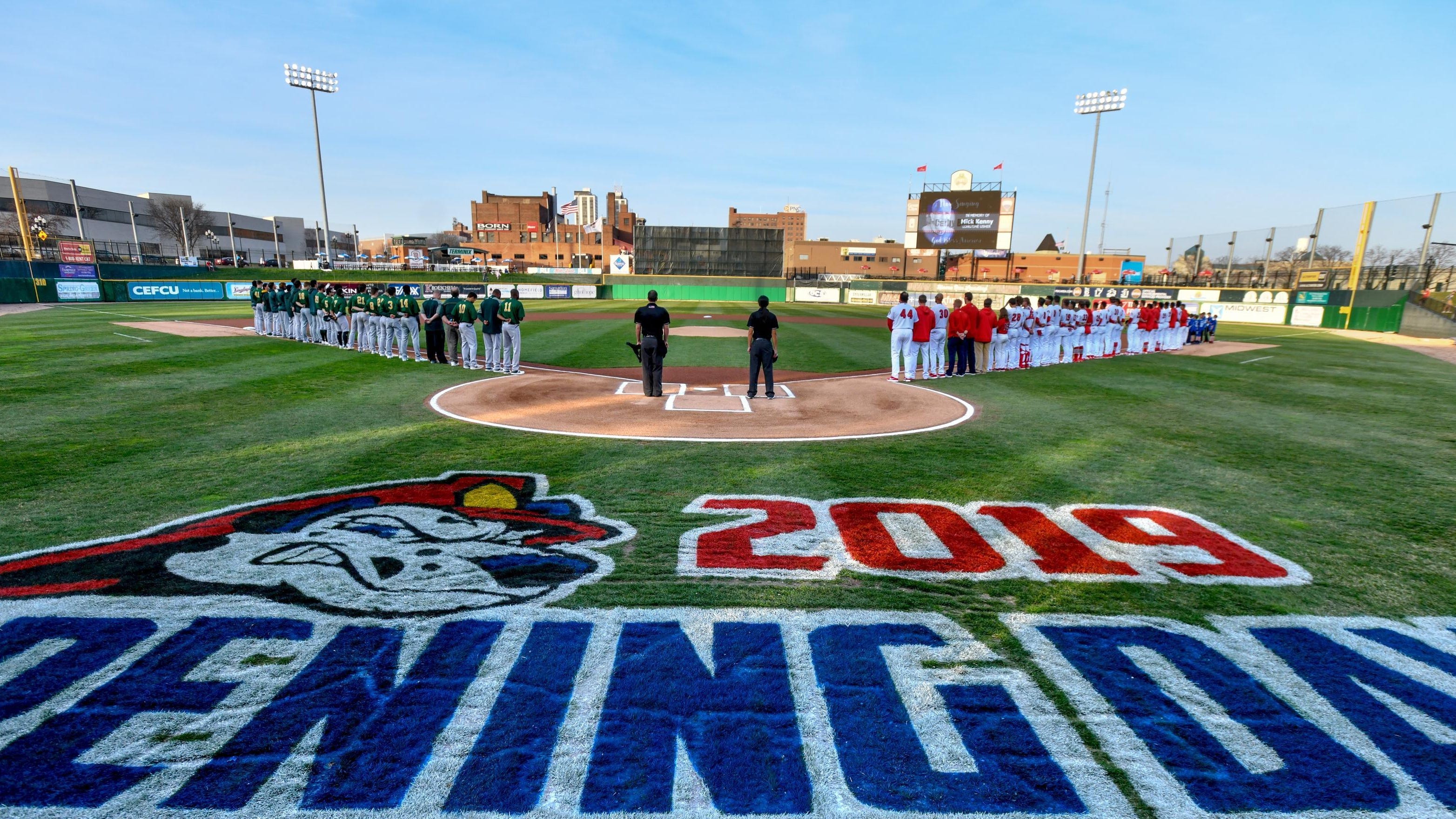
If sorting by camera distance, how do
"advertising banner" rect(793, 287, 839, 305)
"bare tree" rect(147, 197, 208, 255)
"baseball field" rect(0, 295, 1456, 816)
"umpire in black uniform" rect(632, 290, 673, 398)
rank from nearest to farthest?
"baseball field" rect(0, 295, 1456, 816) → "umpire in black uniform" rect(632, 290, 673, 398) → "advertising banner" rect(793, 287, 839, 305) → "bare tree" rect(147, 197, 208, 255)

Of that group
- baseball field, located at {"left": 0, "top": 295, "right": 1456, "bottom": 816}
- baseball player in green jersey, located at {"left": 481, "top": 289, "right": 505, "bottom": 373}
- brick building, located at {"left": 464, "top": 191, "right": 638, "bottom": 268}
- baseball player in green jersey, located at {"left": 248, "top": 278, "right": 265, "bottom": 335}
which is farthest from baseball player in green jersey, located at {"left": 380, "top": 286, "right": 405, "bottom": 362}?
brick building, located at {"left": 464, "top": 191, "right": 638, "bottom": 268}

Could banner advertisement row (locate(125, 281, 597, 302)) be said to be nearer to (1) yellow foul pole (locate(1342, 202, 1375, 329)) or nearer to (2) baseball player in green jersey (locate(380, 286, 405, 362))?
(2) baseball player in green jersey (locate(380, 286, 405, 362))

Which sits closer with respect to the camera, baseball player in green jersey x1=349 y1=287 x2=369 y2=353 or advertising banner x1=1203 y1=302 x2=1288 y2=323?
baseball player in green jersey x1=349 y1=287 x2=369 y2=353

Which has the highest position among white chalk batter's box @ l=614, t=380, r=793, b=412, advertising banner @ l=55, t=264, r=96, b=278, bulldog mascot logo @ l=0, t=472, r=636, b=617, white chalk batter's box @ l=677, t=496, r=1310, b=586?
advertising banner @ l=55, t=264, r=96, b=278

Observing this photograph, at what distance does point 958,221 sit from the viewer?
5544 cm

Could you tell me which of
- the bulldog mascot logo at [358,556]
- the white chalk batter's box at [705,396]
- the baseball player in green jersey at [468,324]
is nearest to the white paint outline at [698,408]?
the white chalk batter's box at [705,396]

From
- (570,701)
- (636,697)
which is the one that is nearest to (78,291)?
(570,701)

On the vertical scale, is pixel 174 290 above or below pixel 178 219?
below

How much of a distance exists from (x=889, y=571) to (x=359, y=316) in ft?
59.5

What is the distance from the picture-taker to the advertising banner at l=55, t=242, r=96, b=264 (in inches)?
1517

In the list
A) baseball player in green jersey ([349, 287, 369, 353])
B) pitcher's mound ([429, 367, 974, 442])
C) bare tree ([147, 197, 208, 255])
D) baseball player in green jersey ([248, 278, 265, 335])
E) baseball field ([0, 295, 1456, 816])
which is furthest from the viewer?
bare tree ([147, 197, 208, 255])

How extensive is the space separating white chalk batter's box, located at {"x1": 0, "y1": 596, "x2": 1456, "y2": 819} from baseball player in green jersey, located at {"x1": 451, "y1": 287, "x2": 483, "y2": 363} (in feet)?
38.9

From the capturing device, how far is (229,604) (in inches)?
161

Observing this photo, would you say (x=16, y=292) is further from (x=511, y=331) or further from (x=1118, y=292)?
(x=1118, y=292)
